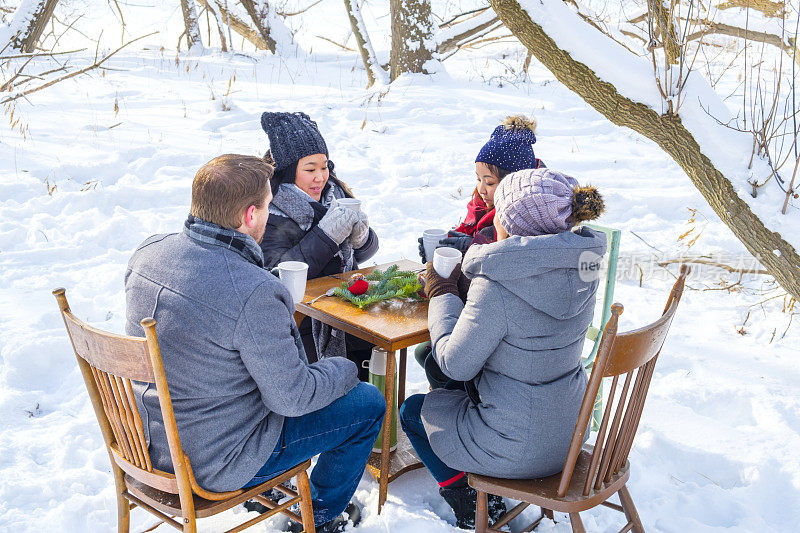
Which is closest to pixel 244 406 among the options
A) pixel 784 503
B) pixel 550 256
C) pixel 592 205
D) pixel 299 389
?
pixel 299 389

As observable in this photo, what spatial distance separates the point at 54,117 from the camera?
738 centimetres

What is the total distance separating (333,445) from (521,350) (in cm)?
76

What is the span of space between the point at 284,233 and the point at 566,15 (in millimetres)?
1742

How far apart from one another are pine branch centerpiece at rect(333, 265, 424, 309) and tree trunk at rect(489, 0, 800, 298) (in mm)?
1277

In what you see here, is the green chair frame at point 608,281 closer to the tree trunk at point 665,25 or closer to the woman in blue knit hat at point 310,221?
the tree trunk at point 665,25

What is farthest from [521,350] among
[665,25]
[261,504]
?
[665,25]

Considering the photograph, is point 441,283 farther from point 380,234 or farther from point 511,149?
point 380,234

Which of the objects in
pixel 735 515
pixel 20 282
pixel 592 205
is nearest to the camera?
pixel 592 205

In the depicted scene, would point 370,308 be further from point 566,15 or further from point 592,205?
point 566,15

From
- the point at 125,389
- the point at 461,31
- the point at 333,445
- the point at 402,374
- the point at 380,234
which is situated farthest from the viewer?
the point at 461,31

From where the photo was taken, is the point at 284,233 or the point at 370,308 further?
the point at 284,233

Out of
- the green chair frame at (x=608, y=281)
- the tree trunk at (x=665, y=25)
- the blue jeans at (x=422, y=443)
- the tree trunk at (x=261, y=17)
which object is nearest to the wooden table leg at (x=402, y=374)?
the blue jeans at (x=422, y=443)

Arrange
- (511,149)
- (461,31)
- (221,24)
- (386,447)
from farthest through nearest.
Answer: (221,24), (461,31), (511,149), (386,447)

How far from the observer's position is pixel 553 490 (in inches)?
78.9
